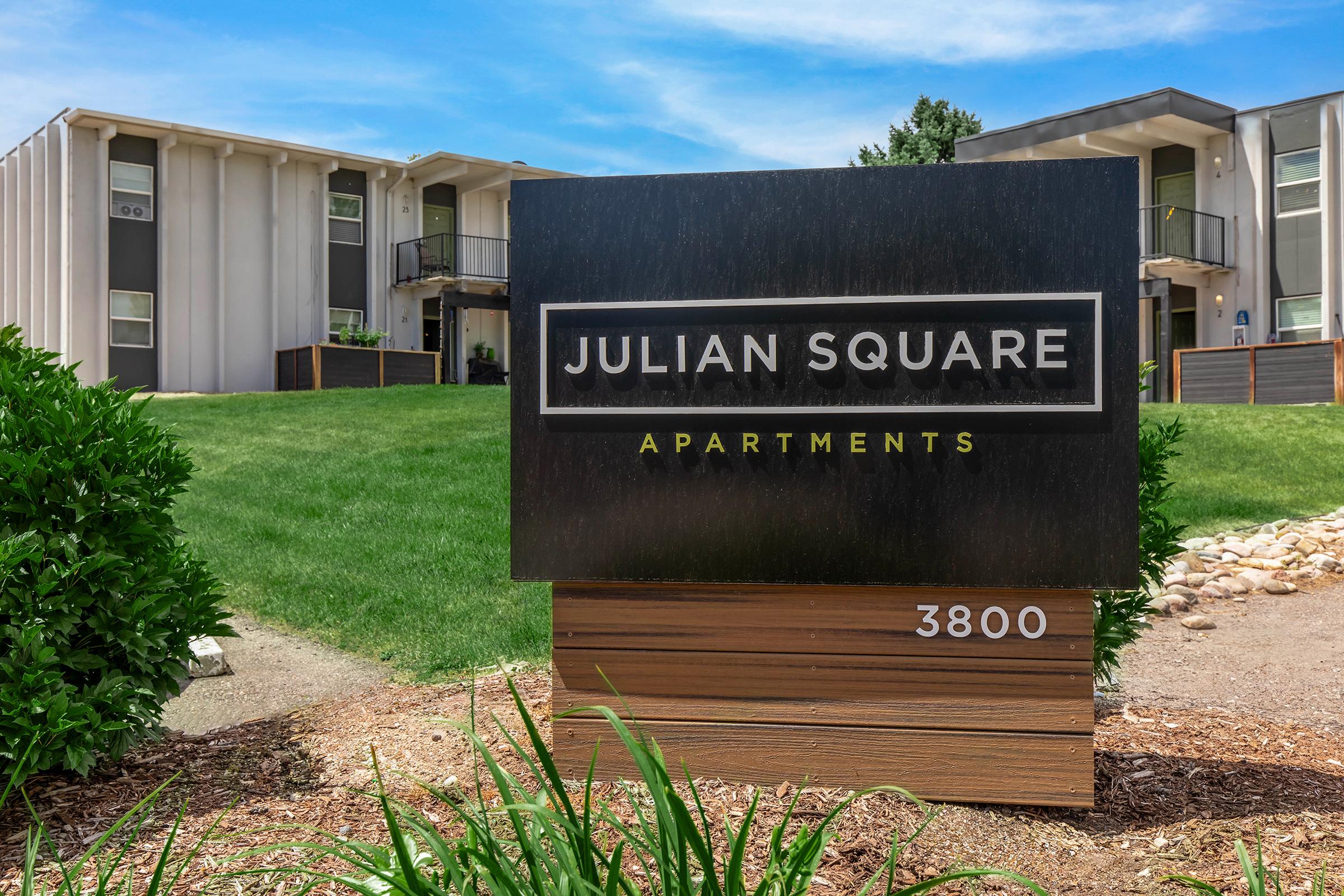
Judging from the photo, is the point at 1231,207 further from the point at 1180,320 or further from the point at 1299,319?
the point at 1180,320

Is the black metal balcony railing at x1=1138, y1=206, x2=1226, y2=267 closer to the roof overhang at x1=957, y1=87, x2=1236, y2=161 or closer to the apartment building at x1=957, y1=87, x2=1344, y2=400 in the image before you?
the apartment building at x1=957, y1=87, x2=1344, y2=400

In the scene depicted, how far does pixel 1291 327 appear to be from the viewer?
1981 cm

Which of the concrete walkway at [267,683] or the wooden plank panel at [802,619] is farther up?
the wooden plank panel at [802,619]

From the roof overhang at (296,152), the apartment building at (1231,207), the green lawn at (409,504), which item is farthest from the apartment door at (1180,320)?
the roof overhang at (296,152)

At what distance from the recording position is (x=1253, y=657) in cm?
528

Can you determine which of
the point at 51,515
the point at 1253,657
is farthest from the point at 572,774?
the point at 1253,657

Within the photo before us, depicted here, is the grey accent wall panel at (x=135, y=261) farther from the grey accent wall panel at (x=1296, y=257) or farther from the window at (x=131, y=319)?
the grey accent wall panel at (x=1296, y=257)

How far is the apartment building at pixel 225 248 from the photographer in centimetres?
1995

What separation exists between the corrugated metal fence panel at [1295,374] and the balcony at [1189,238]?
2917 mm

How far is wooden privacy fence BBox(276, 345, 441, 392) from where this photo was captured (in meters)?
20.2

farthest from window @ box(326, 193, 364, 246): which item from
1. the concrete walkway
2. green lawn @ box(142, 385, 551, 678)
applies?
the concrete walkway

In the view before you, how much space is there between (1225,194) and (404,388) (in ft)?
55.2

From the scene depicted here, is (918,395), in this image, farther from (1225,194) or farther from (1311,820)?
(1225,194)

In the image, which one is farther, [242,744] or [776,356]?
[242,744]
